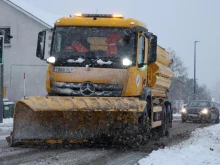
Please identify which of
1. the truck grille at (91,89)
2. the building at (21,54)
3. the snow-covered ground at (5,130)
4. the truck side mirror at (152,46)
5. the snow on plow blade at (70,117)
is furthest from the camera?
the building at (21,54)

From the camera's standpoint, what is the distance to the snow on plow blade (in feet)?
33.0

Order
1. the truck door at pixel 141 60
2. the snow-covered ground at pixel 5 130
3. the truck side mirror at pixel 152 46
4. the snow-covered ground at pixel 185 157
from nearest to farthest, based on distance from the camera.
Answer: the snow-covered ground at pixel 185 157 < the truck door at pixel 141 60 < the truck side mirror at pixel 152 46 < the snow-covered ground at pixel 5 130

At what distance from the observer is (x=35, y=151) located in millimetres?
10273

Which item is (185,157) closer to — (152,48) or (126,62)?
(126,62)

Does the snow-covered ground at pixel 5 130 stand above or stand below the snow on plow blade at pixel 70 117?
below

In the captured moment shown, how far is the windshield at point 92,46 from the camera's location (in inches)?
445

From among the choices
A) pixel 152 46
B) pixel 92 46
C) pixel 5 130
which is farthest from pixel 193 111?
pixel 92 46

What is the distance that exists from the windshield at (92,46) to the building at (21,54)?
2307 cm

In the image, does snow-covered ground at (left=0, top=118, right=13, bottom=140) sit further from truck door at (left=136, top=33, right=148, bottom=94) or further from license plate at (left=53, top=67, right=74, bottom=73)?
truck door at (left=136, top=33, right=148, bottom=94)

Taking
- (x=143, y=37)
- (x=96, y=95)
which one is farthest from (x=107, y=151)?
(x=143, y=37)

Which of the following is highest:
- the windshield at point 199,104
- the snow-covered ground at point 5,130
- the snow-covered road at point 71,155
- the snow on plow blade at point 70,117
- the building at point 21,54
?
the building at point 21,54

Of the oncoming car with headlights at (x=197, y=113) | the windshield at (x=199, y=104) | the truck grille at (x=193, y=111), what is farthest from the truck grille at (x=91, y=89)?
the windshield at (x=199, y=104)

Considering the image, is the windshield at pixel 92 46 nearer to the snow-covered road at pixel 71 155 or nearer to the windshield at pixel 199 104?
the snow-covered road at pixel 71 155

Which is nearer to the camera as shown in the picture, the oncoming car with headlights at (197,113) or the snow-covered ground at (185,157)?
the snow-covered ground at (185,157)
